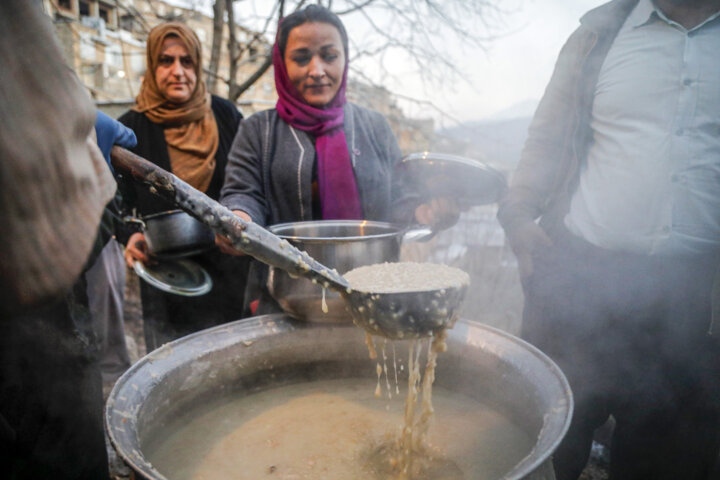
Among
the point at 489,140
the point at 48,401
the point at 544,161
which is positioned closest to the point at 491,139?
the point at 489,140

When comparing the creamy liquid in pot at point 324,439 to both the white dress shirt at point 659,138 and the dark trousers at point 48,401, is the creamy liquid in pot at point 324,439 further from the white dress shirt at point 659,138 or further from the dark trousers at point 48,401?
the white dress shirt at point 659,138

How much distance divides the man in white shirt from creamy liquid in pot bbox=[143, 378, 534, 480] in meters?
0.68

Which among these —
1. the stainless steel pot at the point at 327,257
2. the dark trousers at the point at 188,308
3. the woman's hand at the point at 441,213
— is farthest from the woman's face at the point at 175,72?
the woman's hand at the point at 441,213

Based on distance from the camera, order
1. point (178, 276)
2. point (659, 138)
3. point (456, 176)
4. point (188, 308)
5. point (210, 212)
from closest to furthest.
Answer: point (210, 212) < point (659, 138) < point (456, 176) < point (178, 276) < point (188, 308)

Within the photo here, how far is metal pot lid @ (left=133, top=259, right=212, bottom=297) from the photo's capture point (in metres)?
2.30

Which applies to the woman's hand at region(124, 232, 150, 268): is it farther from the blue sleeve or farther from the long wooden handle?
the long wooden handle

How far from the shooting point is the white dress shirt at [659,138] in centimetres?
152

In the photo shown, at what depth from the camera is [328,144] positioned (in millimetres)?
2148

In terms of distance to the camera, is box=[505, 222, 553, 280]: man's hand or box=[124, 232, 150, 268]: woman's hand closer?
box=[505, 222, 553, 280]: man's hand

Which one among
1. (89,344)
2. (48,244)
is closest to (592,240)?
(48,244)

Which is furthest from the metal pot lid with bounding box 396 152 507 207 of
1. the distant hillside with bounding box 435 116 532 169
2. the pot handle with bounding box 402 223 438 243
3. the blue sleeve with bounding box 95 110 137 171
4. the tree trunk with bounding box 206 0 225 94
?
the tree trunk with bounding box 206 0 225 94

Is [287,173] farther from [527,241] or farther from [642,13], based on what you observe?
[642,13]

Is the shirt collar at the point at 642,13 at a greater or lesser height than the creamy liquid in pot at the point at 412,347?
greater

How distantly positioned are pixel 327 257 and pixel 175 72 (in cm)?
206
